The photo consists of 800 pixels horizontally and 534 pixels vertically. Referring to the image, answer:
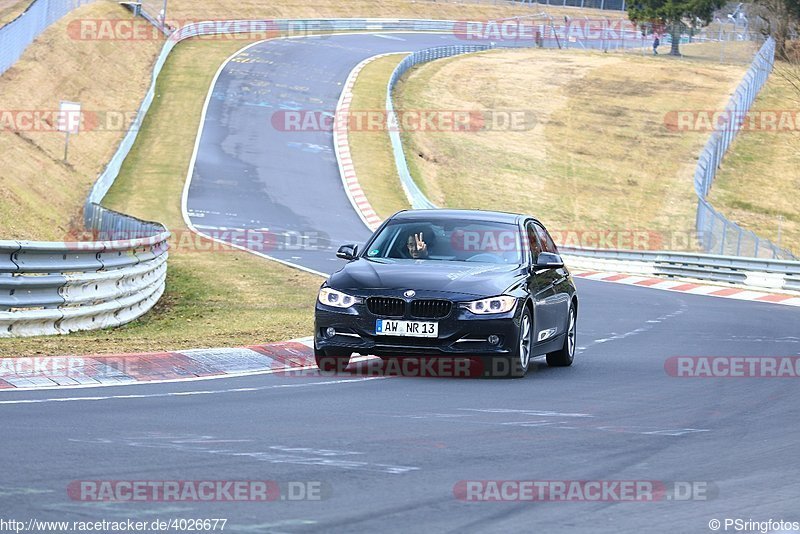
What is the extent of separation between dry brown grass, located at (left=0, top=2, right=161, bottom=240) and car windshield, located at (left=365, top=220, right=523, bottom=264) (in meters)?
16.1

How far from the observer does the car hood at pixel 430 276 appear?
12570 millimetres

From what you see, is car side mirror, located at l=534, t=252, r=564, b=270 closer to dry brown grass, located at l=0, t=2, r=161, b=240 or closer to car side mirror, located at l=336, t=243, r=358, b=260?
car side mirror, located at l=336, t=243, r=358, b=260

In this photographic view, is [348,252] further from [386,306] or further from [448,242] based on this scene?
[386,306]

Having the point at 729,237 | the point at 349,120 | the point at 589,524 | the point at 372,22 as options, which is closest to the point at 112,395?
the point at 589,524

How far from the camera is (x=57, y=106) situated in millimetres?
49688

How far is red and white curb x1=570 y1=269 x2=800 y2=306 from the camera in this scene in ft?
98.0

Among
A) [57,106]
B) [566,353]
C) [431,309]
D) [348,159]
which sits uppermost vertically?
[57,106]

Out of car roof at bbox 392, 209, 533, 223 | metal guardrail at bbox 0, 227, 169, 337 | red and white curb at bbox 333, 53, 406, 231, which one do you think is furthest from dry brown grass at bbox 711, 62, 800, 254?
car roof at bbox 392, 209, 533, 223

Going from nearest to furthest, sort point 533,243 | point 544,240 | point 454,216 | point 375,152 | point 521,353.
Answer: point 521,353
point 454,216
point 533,243
point 544,240
point 375,152

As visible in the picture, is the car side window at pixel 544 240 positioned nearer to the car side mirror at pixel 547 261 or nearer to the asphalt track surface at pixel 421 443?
the car side mirror at pixel 547 261

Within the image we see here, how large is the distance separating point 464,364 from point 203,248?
1857 cm

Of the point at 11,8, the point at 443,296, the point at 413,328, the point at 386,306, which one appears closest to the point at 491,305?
the point at 443,296

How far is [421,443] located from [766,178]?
50.9 m

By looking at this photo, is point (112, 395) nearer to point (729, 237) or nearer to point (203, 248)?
point (203, 248)
